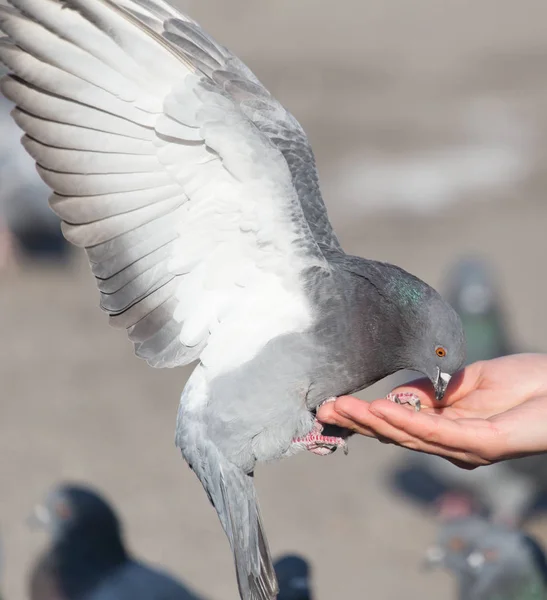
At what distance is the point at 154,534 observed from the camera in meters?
7.54

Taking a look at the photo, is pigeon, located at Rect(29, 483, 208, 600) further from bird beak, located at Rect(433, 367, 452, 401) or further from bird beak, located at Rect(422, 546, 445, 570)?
bird beak, located at Rect(433, 367, 452, 401)

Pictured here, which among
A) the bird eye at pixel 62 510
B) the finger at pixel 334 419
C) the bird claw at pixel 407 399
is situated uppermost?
the finger at pixel 334 419

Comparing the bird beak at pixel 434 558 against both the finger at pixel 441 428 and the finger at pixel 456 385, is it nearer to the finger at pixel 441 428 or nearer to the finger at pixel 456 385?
the finger at pixel 456 385

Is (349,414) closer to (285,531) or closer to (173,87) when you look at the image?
(173,87)

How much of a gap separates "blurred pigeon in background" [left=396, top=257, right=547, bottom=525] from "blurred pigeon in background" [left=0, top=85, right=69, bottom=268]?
4666mm

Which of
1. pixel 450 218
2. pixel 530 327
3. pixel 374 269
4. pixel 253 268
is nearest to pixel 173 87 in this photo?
pixel 253 268

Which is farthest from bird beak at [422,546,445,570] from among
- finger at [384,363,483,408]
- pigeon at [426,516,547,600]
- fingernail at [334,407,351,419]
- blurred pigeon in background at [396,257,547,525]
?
fingernail at [334,407,351,419]

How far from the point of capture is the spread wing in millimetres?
4090

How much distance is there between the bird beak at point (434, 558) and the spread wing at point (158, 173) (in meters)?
2.71

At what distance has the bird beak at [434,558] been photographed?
21.5 feet

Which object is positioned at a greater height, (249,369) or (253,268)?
(253,268)

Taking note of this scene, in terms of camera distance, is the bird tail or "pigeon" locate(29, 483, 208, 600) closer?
the bird tail

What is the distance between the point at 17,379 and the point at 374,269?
18.5ft

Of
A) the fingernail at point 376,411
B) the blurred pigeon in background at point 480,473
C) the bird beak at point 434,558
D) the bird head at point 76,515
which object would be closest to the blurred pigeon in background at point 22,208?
the blurred pigeon in background at point 480,473
